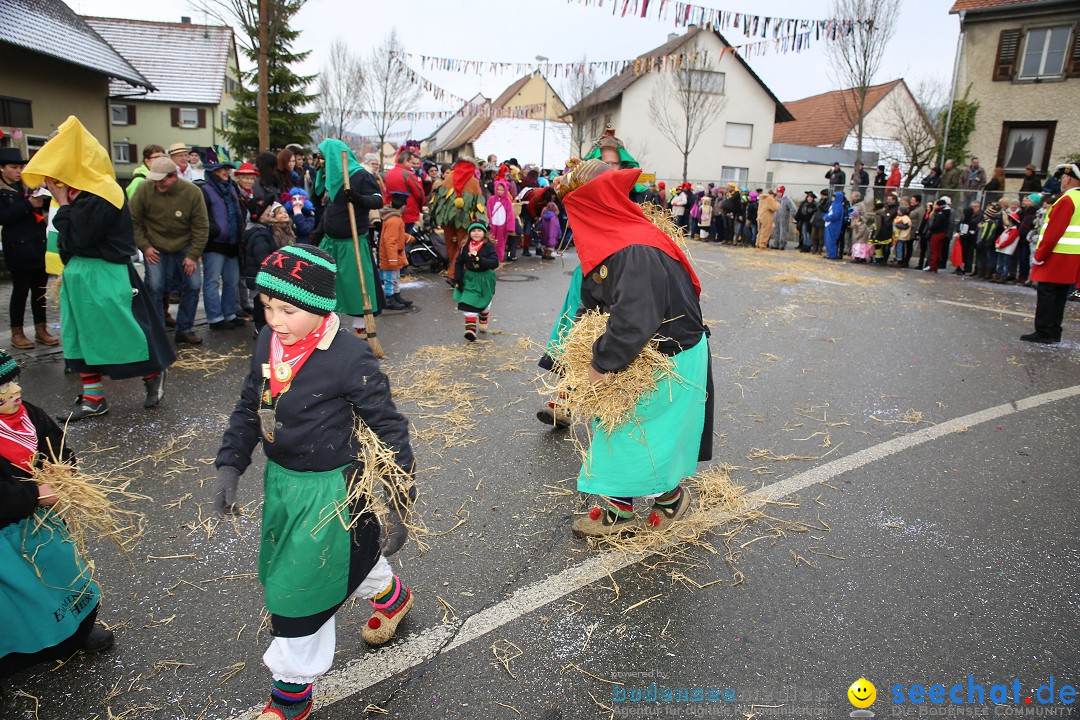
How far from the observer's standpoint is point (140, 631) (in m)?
2.98

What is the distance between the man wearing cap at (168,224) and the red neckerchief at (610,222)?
5.17 metres

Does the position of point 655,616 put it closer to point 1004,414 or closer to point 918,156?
point 1004,414

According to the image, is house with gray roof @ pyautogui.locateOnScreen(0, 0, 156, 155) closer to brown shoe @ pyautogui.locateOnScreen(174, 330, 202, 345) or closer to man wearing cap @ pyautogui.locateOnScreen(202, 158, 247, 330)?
man wearing cap @ pyautogui.locateOnScreen(202, 158, 247, 330)

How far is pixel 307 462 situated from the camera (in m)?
2.43

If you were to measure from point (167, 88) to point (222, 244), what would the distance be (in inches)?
1378

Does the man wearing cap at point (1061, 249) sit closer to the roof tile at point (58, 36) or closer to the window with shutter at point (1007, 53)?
the roof tile at point (58, 36)

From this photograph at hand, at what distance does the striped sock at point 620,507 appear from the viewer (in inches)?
149

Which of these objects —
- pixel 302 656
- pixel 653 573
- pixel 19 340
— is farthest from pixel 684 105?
pixel 302 656

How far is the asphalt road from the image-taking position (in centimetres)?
271

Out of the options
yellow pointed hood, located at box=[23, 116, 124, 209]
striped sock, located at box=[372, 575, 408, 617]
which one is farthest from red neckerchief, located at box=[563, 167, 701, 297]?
yellow pointed hood, located at box=[23, 116, 124, 209]

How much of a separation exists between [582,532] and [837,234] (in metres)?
17.4

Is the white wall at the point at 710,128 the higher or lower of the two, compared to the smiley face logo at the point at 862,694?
higher

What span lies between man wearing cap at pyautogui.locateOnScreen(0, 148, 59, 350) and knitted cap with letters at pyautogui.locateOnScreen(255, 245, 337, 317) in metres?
5.98

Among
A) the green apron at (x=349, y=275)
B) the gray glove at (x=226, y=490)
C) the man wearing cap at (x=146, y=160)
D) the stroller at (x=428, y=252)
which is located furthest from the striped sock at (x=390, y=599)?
the stroller at (x=428, y=252)
